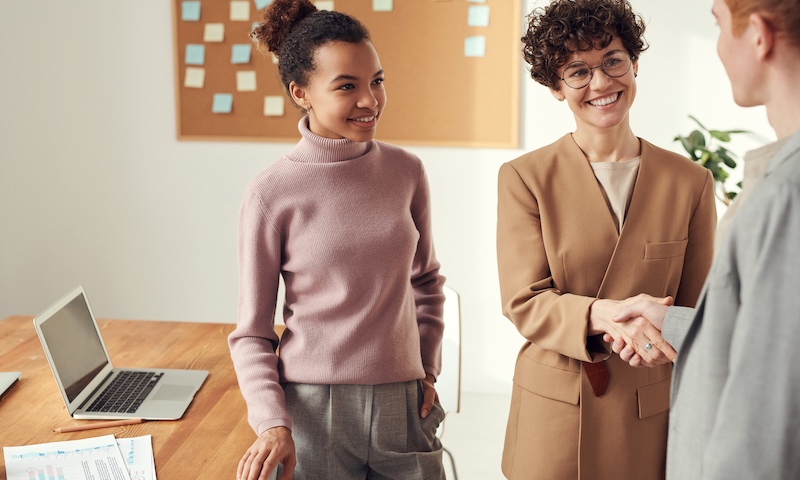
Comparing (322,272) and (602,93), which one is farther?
(602,93)

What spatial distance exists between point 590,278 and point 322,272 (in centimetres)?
55

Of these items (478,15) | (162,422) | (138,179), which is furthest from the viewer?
Answer: (138,179)

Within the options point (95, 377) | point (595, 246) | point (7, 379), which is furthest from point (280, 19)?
point (7, 379)

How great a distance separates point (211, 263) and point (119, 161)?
0.65 metres

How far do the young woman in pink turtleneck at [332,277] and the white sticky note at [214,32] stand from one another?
7.13 feet

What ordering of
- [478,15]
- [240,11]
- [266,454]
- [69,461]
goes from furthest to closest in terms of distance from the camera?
[240,11], [478,15], [69,461], [266,454]

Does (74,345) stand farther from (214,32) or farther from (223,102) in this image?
(214,32)

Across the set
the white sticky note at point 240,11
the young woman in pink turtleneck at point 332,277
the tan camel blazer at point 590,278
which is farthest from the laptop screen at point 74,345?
the white sticky note at point 240,11

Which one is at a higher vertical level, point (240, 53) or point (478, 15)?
point (478, 15)

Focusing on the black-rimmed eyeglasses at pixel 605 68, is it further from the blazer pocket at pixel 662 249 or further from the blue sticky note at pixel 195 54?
the blue sticky note at pixel 195 54

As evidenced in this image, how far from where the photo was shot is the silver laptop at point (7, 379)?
6.03 ft

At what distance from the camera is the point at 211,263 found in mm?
3750

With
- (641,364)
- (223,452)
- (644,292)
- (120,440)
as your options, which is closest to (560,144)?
(644,292)

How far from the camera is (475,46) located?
3.42m
